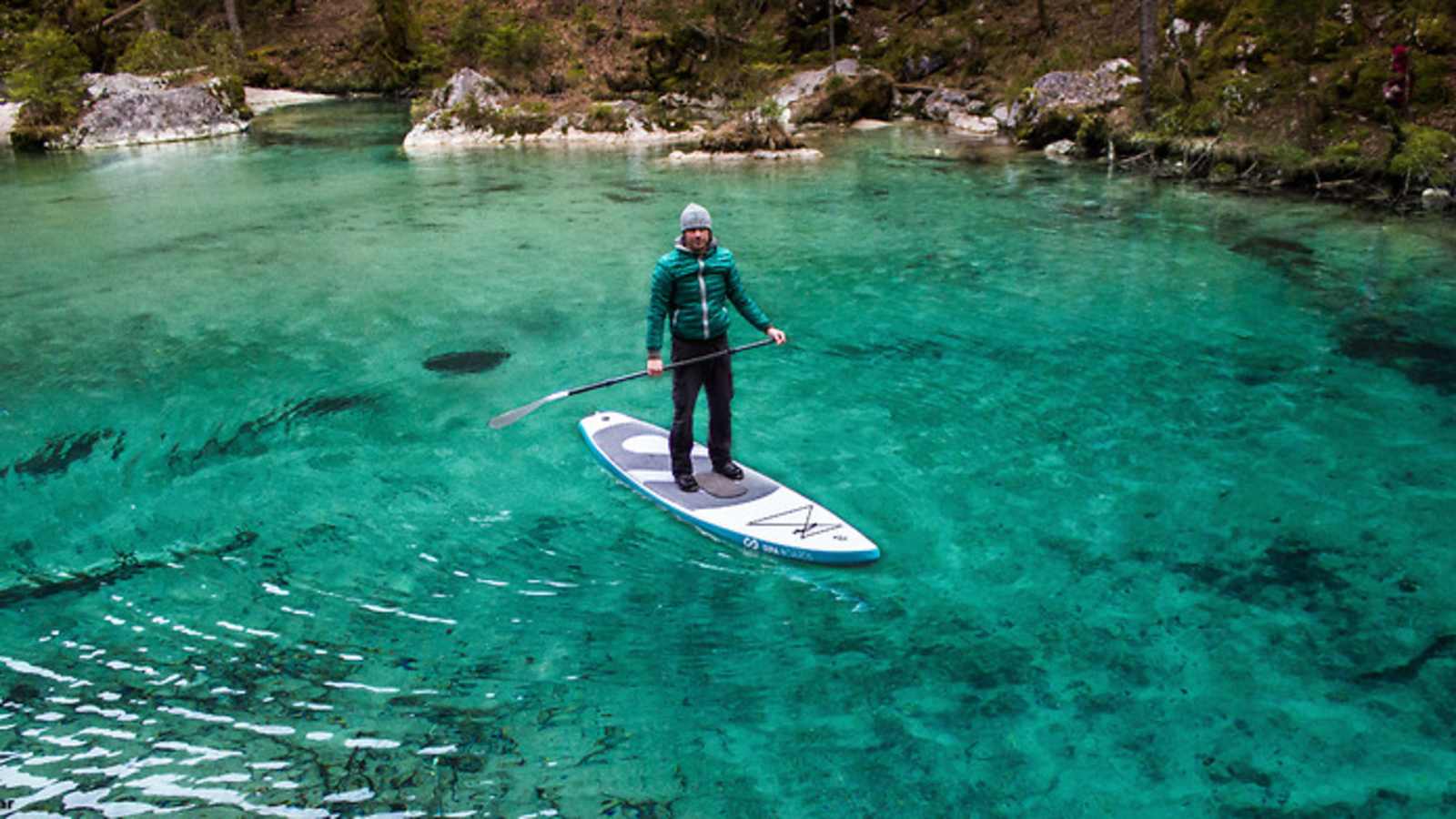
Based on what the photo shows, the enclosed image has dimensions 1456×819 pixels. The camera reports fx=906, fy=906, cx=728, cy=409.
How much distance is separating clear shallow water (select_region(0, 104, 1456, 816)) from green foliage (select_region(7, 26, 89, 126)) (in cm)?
2920

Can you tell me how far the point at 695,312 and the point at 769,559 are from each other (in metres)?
2.03

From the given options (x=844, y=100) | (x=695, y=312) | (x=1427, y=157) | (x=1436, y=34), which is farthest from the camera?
(x=844, y=100)

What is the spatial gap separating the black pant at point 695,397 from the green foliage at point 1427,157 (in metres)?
18.7

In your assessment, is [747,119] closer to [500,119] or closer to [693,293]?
[500,119]

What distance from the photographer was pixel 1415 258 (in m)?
15.1

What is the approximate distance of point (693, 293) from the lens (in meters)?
7.15

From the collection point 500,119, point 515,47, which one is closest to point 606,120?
point 500,119

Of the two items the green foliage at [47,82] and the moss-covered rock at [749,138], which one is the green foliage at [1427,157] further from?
the green foliage at [47,82]

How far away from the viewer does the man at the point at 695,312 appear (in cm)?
702

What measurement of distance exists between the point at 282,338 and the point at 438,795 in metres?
9.95

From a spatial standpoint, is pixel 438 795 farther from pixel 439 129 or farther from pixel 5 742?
pixel 439 129

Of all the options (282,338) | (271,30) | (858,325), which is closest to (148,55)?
(271,30)

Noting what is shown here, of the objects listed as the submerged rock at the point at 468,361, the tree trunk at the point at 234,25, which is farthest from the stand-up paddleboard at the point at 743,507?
the tree trunk at the point at 234,25

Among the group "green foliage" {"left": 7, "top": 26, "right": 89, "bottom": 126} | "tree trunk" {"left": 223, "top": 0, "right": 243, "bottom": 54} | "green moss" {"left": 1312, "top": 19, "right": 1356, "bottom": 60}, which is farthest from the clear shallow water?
"tree trunk" {"left": 223, "top": 0, "right": 243, "bottom": 54}
